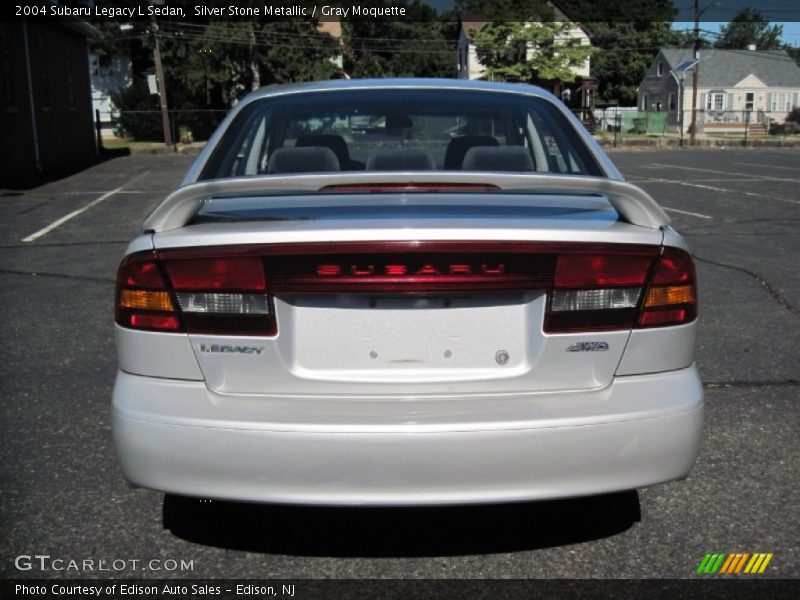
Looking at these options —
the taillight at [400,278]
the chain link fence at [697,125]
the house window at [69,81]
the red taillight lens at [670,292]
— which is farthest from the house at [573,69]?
the taillight at [400,278]

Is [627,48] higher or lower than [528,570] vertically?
higher

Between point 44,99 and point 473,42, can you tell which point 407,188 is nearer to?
point 44,99

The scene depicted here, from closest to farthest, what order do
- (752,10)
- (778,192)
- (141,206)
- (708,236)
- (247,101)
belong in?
(247,101) → (708,236) → (141,206) → (778,192) → (752,10)

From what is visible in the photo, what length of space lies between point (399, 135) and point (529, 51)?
2277 inches

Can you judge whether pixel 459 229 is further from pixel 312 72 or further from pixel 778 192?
pixel 312 72

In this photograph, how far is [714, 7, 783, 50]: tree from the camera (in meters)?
127

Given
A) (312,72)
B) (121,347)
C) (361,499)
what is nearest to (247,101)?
(121,347)

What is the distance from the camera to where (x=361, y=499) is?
7.93 feet

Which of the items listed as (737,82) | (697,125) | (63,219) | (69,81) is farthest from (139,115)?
(737,82)

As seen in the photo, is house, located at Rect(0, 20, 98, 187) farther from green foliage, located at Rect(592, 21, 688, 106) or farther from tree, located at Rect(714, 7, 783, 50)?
tree, located at Rect(714, 7, 783, 50)

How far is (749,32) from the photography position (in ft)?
414

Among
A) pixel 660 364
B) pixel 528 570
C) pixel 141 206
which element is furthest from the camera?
pixel 141 206

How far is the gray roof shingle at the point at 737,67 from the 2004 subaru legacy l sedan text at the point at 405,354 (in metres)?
70.4

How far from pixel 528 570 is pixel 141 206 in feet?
39.6
